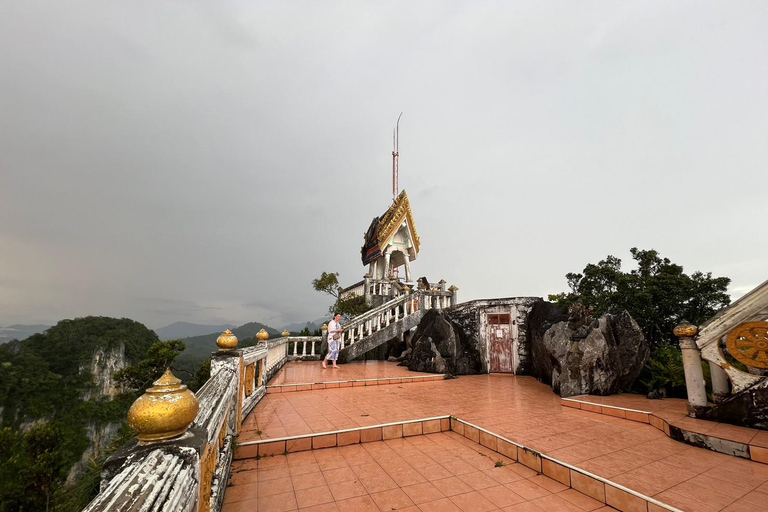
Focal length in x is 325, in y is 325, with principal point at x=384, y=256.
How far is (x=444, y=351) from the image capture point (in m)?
9.98

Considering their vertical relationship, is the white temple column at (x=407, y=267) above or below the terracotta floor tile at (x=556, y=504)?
above

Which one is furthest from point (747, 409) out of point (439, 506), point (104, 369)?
point (104, 369)

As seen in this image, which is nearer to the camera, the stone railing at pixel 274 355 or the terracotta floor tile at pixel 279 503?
the terracotta floor tile at pixel 279 503

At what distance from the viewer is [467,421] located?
4.92 metres

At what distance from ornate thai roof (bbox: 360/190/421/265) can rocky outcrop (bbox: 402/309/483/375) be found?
9.33 meters

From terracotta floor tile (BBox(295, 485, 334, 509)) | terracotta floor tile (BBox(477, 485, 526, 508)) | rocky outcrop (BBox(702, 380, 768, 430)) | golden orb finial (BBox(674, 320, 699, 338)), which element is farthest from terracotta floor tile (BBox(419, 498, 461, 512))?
golden orb finial (BBox(674, 320, 699, 338))

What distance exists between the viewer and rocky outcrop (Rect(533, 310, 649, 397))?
672cm

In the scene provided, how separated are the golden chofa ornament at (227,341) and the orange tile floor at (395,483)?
56.5 inches

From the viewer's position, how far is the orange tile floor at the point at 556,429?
3.01 meters

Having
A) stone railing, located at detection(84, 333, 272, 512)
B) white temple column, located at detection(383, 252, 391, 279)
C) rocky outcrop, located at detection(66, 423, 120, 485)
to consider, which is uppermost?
white temple column, located at detection(383, 252, 391, 279)

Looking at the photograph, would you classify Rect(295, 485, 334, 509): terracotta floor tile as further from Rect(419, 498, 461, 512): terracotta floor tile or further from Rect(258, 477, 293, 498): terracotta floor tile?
Rect(419, 498, 461, 512): terracotta floor tile

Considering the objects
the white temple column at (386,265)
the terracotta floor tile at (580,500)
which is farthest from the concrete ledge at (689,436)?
the white temple column at (386,265)

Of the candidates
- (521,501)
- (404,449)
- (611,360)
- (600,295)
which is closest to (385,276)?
(600,295)

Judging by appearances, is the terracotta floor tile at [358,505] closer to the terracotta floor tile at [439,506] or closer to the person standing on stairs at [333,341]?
the terracotta floor tile at [439,506]
